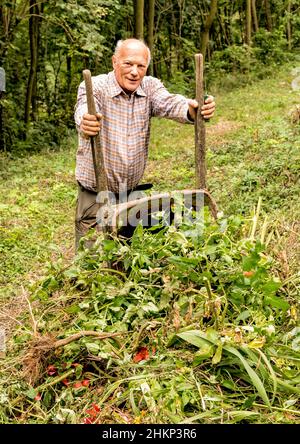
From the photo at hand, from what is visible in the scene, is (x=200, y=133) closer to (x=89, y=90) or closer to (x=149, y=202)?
(x=149, y=202)

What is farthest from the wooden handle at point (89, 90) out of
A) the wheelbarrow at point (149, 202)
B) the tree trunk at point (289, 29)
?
the tree trunk at point (289, 29)

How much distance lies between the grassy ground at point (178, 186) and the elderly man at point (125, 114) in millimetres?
595

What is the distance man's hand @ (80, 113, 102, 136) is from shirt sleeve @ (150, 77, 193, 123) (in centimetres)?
71

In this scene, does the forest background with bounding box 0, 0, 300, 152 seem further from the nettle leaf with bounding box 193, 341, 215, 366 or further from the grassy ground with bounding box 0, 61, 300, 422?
the nettle leaf with bounding box 193, 341, 215, 366

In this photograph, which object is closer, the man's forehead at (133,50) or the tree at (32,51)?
the man's forehead at (133,50)

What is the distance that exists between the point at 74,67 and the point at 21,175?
9275 millimetres

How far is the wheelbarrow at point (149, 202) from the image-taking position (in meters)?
3.17

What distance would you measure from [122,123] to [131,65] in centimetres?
38

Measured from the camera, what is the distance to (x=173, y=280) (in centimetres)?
276

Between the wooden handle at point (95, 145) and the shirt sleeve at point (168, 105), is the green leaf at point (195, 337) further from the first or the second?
the shirt sleeve at point (168, 105)

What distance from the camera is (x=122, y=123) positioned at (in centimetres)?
386

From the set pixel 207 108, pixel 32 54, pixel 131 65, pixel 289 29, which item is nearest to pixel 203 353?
pixel 207 108
